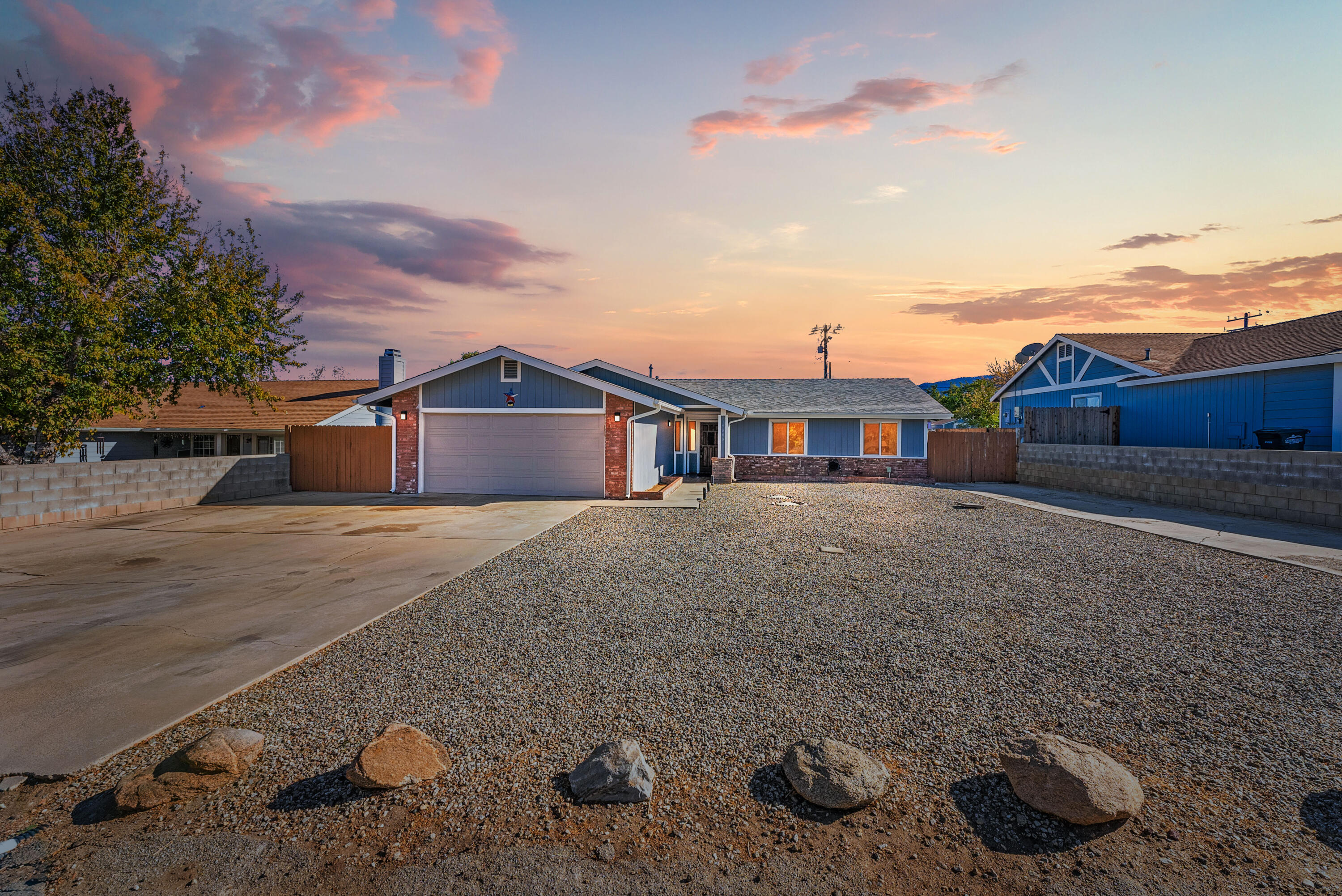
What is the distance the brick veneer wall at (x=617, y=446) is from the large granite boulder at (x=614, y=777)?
12.7 m

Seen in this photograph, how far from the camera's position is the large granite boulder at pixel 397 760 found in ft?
10.8

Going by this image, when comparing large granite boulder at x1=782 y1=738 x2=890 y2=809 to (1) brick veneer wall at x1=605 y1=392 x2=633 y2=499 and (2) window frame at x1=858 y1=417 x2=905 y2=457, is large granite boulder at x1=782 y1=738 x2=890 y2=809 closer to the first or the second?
(1) brick veneer wall at x1=605 y1=392 x2=633 y2=499

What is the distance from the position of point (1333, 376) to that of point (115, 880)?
2234cm

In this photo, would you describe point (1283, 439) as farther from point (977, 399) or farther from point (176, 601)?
point (977, 399)

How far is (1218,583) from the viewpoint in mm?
7703

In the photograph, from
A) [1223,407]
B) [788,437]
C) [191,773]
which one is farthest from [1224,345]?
[191,773]

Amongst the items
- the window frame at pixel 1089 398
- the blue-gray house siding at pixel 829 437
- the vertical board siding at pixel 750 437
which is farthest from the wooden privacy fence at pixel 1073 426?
the vertical board siding at pixel 750 437

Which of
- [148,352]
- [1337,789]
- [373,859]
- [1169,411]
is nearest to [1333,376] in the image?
[1169,411]

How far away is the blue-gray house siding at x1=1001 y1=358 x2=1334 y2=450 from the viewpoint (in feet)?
50.6

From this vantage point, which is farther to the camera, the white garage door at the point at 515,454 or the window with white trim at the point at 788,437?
the window with white trim at the point at 788,437

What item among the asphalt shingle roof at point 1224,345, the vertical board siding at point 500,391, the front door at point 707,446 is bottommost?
the front door at point 707,446

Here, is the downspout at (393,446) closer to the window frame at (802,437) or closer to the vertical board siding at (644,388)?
the vertical board siding at (644,388)

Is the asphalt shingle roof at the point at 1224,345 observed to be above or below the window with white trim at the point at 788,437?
above

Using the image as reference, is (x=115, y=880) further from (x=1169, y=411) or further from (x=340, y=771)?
(x=1169, y=411)
